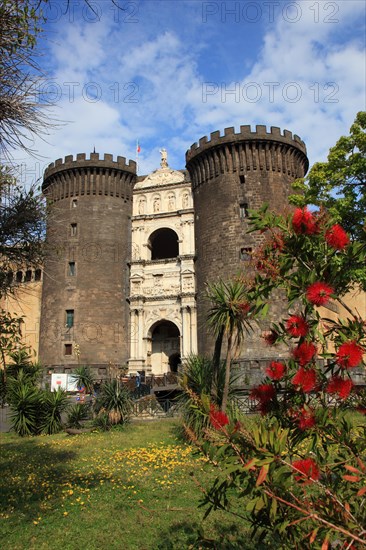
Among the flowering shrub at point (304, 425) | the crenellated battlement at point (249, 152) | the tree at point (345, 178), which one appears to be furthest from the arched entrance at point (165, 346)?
the flowering shrub at point (304, 425)

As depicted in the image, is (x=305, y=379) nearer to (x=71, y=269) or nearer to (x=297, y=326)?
(x=297, y=326)

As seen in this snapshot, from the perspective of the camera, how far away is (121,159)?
1379 inches

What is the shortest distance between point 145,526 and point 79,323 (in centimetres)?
2598

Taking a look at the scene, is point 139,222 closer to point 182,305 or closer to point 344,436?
point 182,305

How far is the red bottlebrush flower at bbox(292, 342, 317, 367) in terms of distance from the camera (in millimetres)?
2869

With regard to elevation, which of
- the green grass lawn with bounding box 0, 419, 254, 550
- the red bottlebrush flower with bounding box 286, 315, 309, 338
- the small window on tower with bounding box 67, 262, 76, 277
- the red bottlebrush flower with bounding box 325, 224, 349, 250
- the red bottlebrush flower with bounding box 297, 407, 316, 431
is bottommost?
the green grass lawn with bounding box 0, 419, 254, 550

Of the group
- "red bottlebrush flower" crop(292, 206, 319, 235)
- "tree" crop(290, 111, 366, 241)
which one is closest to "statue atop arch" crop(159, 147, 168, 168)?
"tree" crop(290, 111, 366, 241)

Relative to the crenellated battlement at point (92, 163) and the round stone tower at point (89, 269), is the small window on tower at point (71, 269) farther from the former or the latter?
the crenellated battlement at point (92, 163)

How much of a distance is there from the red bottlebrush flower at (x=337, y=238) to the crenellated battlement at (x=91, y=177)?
3223 cm

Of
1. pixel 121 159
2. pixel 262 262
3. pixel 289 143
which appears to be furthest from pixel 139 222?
pixel 262 262

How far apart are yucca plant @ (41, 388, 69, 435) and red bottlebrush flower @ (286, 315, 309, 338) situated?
1339 centimetres

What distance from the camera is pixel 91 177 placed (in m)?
34.2

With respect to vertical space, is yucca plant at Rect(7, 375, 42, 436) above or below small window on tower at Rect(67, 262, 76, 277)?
below

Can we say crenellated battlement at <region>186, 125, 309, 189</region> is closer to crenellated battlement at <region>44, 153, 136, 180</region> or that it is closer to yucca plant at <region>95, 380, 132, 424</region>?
crenellated battlement at <region>44, 153, 136, 180</region>
